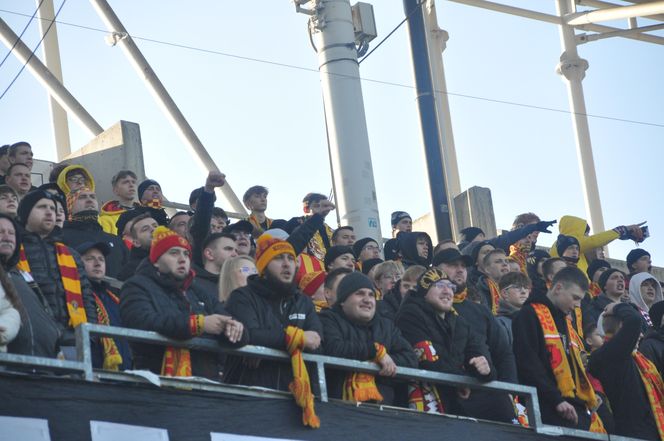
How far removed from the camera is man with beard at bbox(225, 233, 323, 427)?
7523mm

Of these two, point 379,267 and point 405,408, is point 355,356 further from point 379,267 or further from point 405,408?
point 379,267

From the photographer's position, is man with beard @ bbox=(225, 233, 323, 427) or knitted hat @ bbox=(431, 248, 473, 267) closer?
man with beard @ bbox=(225, 233, 323, 427)

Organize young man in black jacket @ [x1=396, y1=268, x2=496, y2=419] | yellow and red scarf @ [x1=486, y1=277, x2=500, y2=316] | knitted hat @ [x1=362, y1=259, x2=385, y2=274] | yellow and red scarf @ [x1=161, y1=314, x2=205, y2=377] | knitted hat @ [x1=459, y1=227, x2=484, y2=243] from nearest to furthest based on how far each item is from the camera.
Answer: yellow and red scarf @ [x1=161, y1=314, x2=205, y2=377], young man in black jacket @ [x1=396, y1=268, x2=496, y2=419], knitted hat @ [x1=362, y1=259, x2=385, y2=274], yellow and red scarf @ [x1=486, y1=277, x2=500, y2=316], knitted hat @ [x1=459, y1=227, x2=484, y2=243]

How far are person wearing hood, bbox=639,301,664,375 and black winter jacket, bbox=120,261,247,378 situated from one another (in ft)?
12.3

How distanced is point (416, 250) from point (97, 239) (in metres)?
3.50

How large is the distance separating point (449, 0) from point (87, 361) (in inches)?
665

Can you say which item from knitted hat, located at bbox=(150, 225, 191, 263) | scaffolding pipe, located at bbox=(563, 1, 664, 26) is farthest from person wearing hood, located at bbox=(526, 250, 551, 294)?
scaffolding pipe, located at bbox=(563, 1, 664, 26)

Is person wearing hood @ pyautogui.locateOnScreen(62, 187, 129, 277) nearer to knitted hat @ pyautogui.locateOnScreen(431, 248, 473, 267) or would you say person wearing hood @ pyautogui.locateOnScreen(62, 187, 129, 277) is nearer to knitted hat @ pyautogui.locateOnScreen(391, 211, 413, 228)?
knitted hat @ pyautogui.locateOnScreen(431, 248, 473, 267)

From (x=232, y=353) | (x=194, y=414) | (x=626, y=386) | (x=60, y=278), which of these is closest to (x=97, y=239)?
(x=60, y=278)

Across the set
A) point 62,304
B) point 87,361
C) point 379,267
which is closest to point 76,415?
point 87,361

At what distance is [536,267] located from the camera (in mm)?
13016

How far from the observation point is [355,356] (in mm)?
7957

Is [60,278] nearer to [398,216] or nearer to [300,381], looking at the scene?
[300,381]

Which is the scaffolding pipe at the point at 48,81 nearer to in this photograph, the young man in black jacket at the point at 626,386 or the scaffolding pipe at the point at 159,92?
the scaffolding pipe at the point at 159,92
